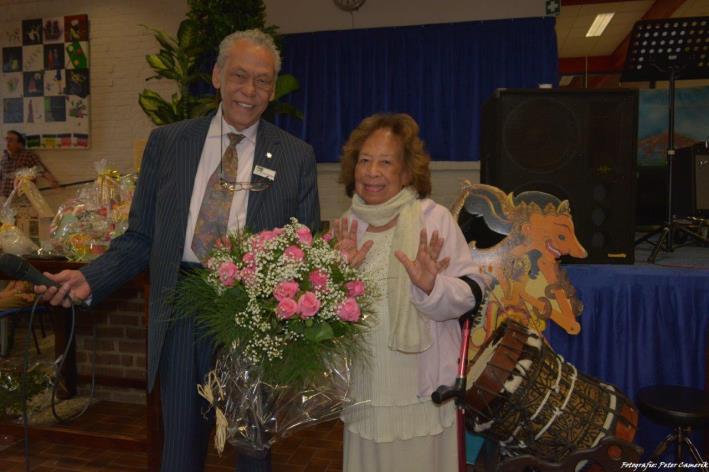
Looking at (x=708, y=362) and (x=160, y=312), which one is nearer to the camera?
(x=160, y=312)

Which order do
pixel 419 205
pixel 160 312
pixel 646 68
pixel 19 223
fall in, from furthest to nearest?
pixel 19 223 → pixel 646 68 → pixel 419 205 → pixel 160 312

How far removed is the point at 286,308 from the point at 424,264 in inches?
22.2

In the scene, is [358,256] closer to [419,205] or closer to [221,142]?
[419,205]

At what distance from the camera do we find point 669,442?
2.34 metres

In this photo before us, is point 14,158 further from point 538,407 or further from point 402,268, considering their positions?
point 538,407

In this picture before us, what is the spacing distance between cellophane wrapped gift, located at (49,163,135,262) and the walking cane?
2.01 metres

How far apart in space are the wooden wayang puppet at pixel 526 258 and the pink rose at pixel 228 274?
1345 millimetres

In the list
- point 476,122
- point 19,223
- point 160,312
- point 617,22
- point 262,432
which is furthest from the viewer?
point 617,22

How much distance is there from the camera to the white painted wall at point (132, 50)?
6.35 meters

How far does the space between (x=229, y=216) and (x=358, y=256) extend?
0.46m

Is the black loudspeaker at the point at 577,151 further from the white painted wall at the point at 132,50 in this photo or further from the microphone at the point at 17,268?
the white painted wall at the point at 132,50

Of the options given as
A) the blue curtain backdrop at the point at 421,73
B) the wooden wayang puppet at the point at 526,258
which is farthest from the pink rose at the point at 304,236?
the blue curtain backdrop at the point at 421,73

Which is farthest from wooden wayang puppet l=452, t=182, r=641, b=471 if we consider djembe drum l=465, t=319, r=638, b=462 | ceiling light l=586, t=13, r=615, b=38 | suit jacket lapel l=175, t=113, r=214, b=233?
ceiling light l=586, t=13, r=615, b=38

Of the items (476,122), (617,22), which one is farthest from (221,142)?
(617,22)
